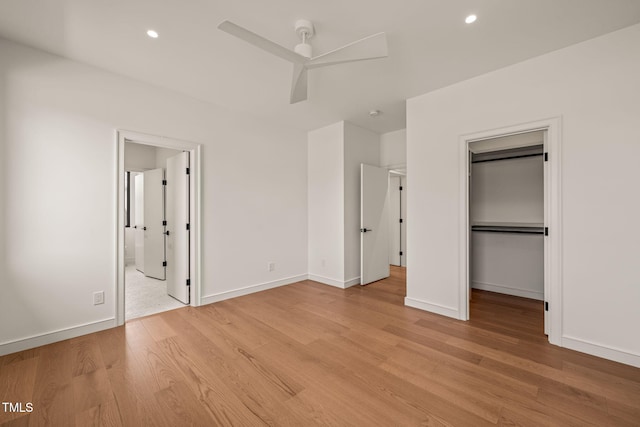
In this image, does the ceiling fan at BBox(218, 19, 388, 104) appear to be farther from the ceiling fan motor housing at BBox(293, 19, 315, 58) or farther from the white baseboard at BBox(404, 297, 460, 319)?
the white baseboard at BBox(404, 297, 460, 319)

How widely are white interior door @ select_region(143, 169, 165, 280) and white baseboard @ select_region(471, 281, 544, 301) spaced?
555 centimetres

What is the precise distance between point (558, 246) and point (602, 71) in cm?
159

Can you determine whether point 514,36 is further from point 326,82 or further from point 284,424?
point 284,424

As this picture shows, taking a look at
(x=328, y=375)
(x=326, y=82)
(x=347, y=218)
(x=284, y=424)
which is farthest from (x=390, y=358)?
(x=326, y=82)

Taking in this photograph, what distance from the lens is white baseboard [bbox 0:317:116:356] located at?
7.80 ft

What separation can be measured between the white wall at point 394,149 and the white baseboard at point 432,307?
2.55m

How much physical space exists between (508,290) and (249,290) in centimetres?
400

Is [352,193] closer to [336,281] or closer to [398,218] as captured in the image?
[336,281]

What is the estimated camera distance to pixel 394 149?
5082 mm

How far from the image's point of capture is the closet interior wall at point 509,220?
12.5 ft

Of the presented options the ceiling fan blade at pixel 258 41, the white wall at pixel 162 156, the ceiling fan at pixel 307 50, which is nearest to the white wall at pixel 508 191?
the ceiling fan at pixel 307 50

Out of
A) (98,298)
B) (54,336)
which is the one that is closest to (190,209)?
(98,298)

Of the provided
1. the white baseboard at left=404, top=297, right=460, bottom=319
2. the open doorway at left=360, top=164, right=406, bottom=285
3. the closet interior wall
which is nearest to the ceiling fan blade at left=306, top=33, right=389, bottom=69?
the open doorway at left=360, top=164, right=406, bottom=285

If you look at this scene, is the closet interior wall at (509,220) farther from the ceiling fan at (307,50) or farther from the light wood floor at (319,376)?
the ceiling fan at (307,50)
